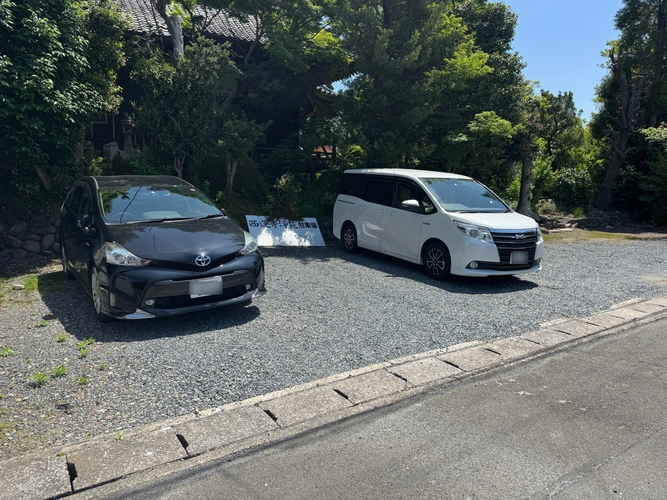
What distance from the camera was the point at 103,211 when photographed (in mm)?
5352

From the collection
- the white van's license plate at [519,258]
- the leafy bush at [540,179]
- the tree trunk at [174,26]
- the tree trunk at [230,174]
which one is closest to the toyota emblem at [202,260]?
the white van's license plate at [519,258]

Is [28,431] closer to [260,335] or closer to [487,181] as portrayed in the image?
[260,335]

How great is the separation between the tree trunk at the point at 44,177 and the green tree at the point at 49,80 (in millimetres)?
16

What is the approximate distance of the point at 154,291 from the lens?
450 centimetres

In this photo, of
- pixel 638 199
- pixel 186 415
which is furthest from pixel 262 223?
pixel 638 199

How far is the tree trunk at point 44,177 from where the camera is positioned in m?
8.01

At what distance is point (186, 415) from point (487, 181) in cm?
1302

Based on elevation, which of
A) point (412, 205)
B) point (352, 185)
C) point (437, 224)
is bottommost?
point (437, 224)

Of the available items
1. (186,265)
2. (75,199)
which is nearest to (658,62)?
(186,265)

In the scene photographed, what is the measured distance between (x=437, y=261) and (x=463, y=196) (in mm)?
1283

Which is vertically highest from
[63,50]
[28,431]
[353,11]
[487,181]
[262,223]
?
[353,11]

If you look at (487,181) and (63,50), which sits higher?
(63,50)

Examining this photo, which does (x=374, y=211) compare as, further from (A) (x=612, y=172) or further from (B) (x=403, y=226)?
(A) (x=612, y=172)

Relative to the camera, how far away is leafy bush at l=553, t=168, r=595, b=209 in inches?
679
